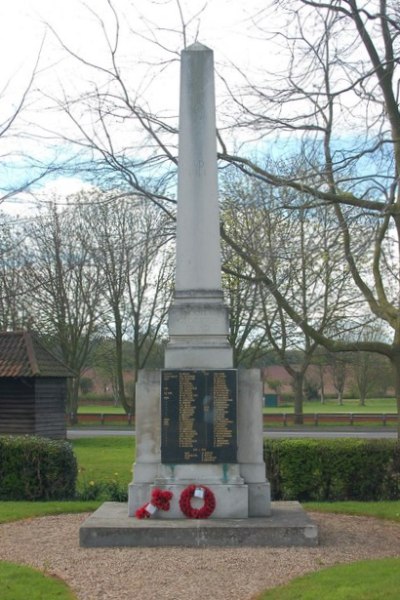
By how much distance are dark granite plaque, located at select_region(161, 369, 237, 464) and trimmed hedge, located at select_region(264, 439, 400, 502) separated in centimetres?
338

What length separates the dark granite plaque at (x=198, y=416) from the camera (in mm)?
9508

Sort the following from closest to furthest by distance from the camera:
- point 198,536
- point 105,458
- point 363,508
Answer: point 198,536 → point 363,508 → point 105,458

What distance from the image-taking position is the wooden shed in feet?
79.7

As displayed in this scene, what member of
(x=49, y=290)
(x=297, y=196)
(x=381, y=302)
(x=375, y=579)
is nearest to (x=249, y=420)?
(x=375, y=579)

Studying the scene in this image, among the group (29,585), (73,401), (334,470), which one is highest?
(73,401)

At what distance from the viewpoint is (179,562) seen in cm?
794

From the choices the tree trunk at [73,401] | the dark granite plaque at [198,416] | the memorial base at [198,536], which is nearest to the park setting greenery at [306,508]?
the memorial base at [198,536]

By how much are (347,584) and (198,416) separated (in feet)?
10.8

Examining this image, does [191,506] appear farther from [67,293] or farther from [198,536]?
[67,293]

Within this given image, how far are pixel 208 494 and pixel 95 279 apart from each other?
87.2ft

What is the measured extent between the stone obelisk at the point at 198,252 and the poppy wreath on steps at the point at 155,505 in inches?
61.4

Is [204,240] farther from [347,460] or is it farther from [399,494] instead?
[399,494]

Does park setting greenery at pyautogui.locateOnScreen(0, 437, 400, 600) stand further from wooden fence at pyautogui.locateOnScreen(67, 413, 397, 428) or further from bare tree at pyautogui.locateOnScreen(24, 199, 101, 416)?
wooden fence at pyautogui.locateOnScreen(67, 413, 397, 428)

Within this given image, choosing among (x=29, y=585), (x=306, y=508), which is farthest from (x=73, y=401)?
(x=29, y=585)
